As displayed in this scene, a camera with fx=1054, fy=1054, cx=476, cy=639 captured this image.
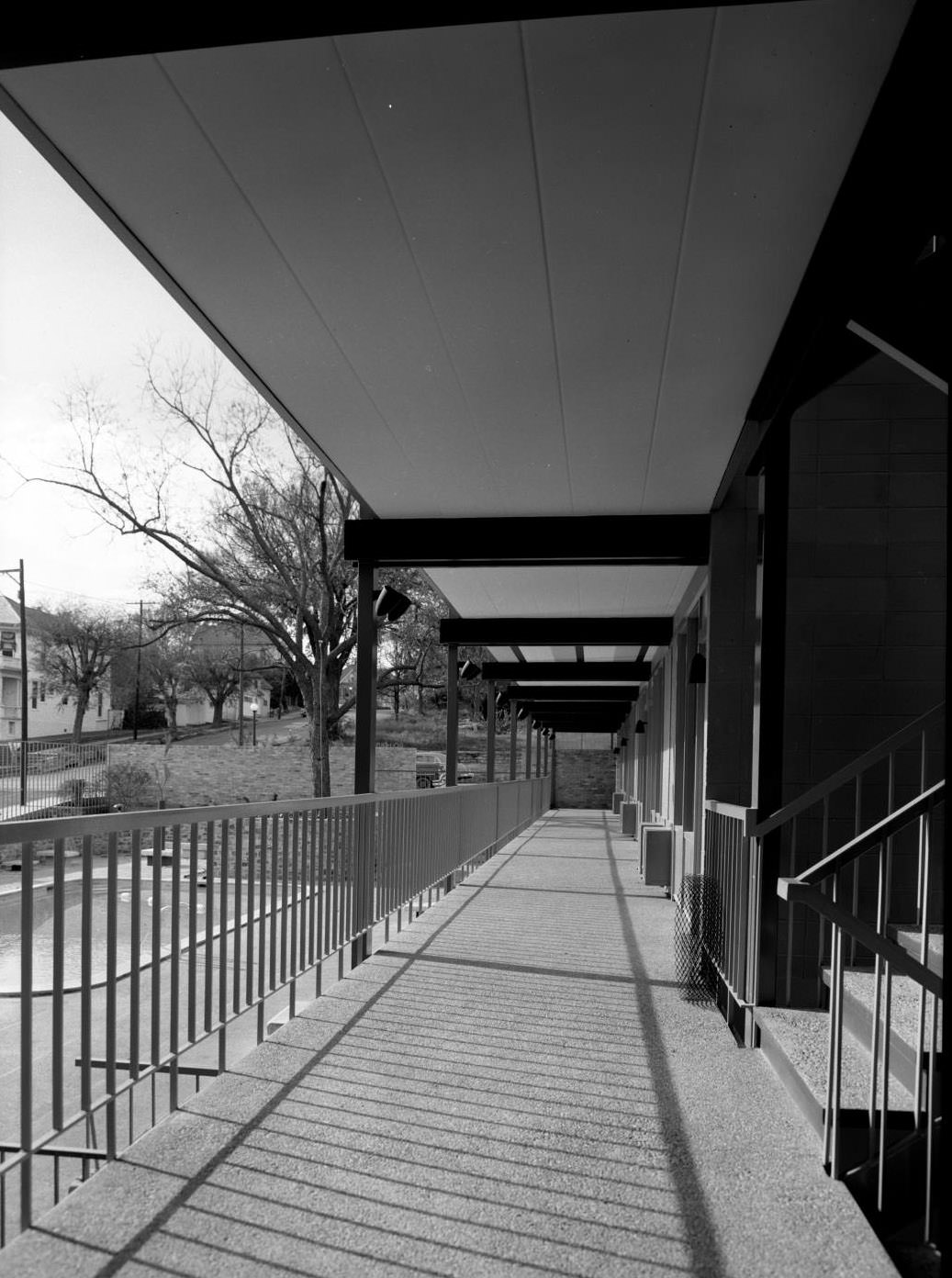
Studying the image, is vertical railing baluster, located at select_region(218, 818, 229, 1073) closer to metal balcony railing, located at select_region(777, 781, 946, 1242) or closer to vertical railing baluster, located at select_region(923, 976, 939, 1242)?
metal balcony railing, located at select_region(777, 781, 946, 1242)

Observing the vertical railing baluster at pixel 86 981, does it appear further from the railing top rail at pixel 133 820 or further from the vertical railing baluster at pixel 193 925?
the vertical railing baluster at pixel 193 925

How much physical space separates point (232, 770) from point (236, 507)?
10.6 m

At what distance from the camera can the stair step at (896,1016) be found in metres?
2.99

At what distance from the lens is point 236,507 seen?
21.6 meters

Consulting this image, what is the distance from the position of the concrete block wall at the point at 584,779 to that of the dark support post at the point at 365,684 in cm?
2753

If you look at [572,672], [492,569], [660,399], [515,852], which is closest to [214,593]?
[572,672]

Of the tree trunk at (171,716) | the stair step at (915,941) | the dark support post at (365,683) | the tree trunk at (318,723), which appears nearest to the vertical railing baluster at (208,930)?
the stair step at (915,941)

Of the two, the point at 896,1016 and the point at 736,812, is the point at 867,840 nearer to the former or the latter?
the point at 896,1016

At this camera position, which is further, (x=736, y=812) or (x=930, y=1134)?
(x=736, y=812)

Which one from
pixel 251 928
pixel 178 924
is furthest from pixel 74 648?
pixel 178 924

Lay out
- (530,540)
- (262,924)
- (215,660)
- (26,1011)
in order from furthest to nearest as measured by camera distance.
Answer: (215,660), (530,540), (262,924), (26,1011)

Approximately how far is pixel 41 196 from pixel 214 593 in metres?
8.75

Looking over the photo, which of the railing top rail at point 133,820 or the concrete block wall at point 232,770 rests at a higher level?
the railing top rail at point 133,820

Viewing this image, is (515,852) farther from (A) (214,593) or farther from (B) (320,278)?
(A) (214,593)
